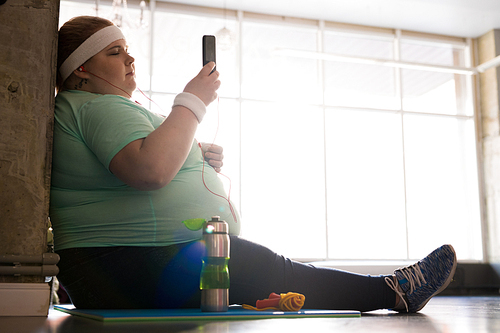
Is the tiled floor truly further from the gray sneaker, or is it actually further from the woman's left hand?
the woman's left hand

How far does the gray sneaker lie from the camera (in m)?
1.64

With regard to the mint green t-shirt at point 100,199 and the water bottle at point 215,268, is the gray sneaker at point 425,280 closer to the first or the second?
the water bottle at point 215,268

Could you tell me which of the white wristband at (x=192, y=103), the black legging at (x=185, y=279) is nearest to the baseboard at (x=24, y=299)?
the black legging at (x=185, y=279)

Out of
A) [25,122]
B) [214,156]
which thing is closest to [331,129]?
[214,156]

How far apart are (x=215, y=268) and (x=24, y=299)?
515 mm

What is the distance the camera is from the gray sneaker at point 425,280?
1.64 meters

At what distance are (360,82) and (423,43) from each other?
51.3 inches

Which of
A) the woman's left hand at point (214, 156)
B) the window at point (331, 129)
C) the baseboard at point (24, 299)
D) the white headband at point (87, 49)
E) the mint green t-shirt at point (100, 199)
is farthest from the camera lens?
the window at point (331, 129)

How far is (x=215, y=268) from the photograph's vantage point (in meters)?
1.38

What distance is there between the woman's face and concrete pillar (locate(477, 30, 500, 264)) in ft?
23.8

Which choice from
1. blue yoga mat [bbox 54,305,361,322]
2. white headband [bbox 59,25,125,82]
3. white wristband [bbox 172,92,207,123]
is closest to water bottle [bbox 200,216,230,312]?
blue yoga mat [bbox 54,305,361,322]

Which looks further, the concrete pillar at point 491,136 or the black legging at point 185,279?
the concrete pillar at point 491,136

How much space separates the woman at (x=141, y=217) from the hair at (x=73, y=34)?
4cm

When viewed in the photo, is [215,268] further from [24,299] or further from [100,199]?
[24,299]
